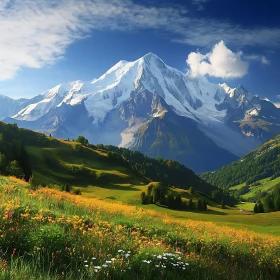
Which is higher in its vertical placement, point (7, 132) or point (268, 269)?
point (7, 132)

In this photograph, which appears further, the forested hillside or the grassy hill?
the forested hillside

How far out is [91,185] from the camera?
142375mm

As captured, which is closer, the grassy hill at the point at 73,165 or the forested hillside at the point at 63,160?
the grassy hill at the point at 73,165

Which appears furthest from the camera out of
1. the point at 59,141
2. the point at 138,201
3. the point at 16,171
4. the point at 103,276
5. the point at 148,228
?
the point at 59,141

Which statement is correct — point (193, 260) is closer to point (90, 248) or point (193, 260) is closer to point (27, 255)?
point (90, 248)

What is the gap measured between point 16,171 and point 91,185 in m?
65.7

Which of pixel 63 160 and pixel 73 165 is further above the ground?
pixel 63 160

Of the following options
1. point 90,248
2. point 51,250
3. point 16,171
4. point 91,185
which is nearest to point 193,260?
point 90,248

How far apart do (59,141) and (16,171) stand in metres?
121

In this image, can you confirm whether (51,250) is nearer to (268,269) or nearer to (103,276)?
(103,276)

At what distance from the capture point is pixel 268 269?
14.6m

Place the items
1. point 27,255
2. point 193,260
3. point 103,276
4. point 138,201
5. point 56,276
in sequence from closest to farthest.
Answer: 1. point 56,276
2. point 103,276
3. point 27,255
4. point 193,260
5. point 138,201

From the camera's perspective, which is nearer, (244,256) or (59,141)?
(244,256)

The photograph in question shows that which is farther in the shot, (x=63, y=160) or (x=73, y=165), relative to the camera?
(x=63, y=160)
